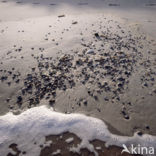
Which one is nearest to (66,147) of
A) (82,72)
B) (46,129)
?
(46,129)

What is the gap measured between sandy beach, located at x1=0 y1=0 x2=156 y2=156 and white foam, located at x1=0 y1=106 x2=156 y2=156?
2cm

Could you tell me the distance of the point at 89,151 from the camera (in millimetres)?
2250

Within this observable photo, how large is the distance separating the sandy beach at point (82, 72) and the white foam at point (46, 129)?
22 mm

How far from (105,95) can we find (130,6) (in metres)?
4.99

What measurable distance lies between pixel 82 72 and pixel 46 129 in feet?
4.44

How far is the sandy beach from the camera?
Result: 2.51 metres

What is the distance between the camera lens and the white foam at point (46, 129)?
231 cm

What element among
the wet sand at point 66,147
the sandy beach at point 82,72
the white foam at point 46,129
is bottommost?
the wet sand at point 66,147

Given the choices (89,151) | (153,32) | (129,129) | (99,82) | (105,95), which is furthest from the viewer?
(153,32)

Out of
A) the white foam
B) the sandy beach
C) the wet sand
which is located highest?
the sandy beach

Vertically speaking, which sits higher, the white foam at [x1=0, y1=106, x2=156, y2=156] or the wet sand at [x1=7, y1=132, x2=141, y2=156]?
the white foam at [x1=0, y1=106, x2=156, y2=156]

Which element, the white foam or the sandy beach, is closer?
the white foam

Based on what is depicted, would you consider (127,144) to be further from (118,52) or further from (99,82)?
(118,52)

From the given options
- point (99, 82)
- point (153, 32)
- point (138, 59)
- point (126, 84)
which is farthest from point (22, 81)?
point (153, 32)
